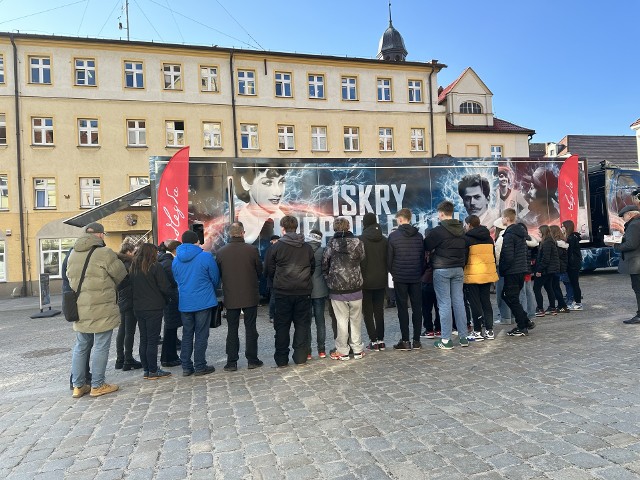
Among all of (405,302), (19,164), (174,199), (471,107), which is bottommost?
(405,302)

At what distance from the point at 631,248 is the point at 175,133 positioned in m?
22.8

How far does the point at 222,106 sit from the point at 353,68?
350 inches

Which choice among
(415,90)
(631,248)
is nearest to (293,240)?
(631,248)

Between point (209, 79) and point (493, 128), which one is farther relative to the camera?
point (493, 128)

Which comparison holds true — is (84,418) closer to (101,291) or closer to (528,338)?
(101,291)

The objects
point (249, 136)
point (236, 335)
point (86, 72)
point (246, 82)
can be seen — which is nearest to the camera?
point (236, 335)

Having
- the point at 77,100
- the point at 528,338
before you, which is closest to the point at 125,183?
the point at 77,100

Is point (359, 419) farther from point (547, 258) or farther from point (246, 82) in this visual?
point (246, 82)

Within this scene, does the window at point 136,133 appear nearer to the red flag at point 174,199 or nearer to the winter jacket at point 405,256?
the red flag at point 174,199

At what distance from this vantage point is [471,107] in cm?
3173

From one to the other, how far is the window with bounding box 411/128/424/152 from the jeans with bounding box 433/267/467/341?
935 inches

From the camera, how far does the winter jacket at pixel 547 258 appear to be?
28.1 feet

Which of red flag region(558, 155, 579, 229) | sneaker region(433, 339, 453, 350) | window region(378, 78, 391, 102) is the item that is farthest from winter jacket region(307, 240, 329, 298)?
window region(378, 78, 391, 102)

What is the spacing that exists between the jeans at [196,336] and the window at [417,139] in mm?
25390
